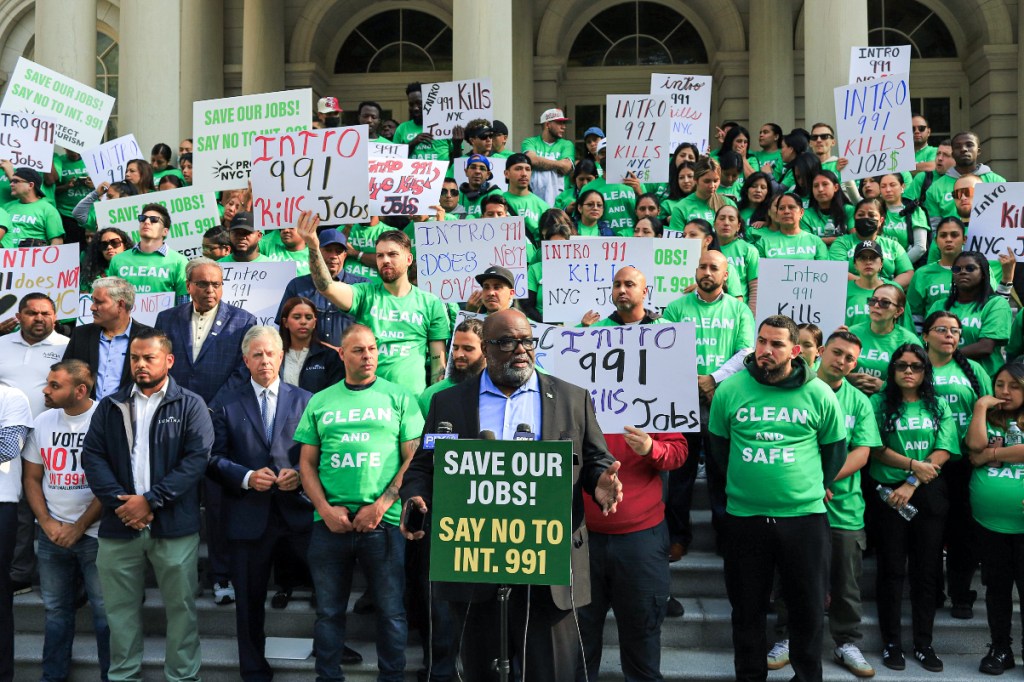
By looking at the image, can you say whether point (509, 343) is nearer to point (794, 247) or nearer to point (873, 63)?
point (794, 247)

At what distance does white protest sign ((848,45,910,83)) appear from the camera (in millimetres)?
12367

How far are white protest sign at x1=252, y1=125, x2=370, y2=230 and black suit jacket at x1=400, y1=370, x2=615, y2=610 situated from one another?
3641 mm

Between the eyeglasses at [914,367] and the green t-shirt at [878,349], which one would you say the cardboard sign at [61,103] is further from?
the eyeglasses at [914,367]

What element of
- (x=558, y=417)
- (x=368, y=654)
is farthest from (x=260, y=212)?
(x=558, y=417)

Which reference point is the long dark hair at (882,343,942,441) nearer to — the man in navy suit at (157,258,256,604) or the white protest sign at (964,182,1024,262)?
the white protest sign at (964,182,1024,262)

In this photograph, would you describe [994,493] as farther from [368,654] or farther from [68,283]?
[68,283]

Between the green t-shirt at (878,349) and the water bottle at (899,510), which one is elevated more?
the green t-shirt at (878,349)

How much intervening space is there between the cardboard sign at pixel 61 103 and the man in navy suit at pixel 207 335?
16.5 feet

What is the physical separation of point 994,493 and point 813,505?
1.37 metres

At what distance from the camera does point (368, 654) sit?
7035 mm

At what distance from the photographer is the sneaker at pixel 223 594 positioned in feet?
24.1

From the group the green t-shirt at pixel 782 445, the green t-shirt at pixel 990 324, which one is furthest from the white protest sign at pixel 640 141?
the green t-shirt at pixel 782 445

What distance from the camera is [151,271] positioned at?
8961mm

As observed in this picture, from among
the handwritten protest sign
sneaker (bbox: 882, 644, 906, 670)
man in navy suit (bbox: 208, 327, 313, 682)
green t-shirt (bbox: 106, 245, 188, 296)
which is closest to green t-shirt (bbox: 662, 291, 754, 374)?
sneaker (bbox: 882, 644, 906, 670)
